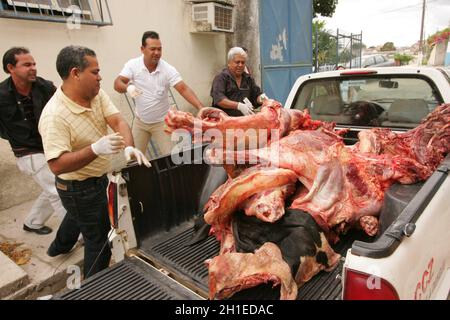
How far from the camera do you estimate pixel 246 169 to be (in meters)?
2.48

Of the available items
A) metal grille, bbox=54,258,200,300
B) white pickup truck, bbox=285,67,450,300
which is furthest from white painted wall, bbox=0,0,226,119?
metal grille, bbox=54,258,200,300

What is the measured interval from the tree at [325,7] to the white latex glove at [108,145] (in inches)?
597

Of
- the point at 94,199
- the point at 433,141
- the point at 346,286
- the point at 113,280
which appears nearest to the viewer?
the point at 346,286

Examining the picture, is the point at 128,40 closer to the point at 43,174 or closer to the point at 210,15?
the point at 210,15

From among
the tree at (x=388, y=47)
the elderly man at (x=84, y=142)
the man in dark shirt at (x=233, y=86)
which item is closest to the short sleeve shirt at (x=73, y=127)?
the elderly man at (x=84, y=142)

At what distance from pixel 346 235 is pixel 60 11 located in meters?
5.06

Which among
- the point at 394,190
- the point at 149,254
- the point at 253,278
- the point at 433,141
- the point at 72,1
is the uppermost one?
the point at 72,1

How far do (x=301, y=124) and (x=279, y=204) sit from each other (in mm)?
1104

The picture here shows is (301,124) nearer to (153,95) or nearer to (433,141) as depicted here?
(433,141)

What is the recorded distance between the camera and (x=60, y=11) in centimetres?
498

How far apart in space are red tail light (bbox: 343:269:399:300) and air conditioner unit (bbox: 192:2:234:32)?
21.7 ft
